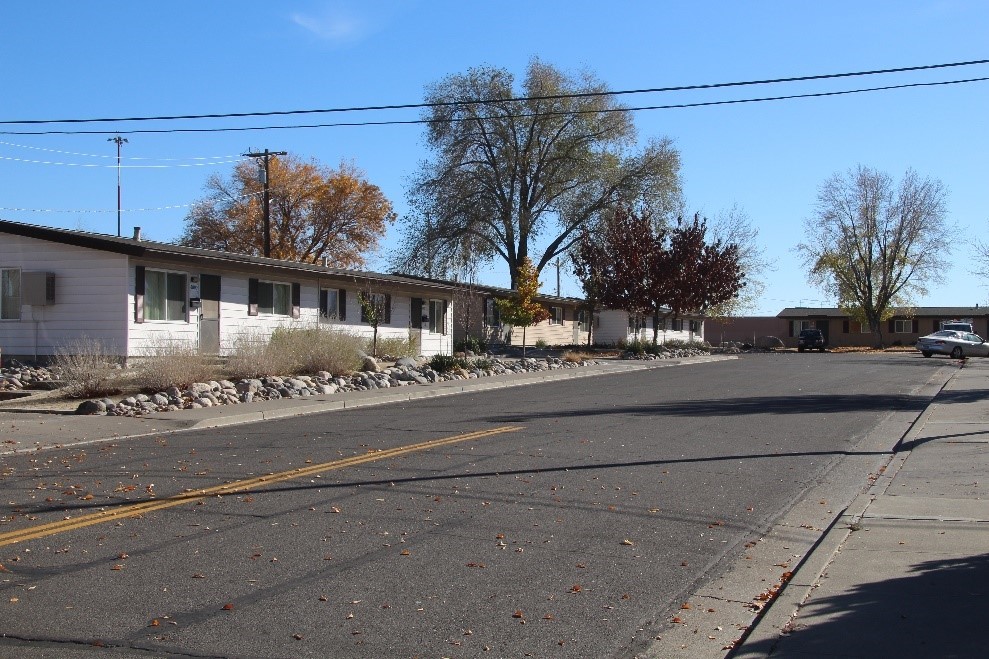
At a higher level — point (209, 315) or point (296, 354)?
point (209, 315)

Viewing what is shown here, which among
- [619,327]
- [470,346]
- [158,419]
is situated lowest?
[158,419]

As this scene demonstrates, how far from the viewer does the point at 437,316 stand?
42938 mm

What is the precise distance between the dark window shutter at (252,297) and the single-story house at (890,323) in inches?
2641

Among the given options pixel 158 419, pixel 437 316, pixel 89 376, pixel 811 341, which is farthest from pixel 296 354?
pixel 811 341

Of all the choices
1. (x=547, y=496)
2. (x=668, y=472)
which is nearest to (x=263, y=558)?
(x=547, y=496)

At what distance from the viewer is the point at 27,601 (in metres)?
6.15

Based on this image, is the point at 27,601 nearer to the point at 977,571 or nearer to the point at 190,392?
the point at 977,571

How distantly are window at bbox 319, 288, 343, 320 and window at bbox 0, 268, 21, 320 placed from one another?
9.60 m

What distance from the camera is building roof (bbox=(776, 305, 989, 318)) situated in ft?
283

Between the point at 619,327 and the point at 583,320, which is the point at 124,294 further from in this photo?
the point at 619,327

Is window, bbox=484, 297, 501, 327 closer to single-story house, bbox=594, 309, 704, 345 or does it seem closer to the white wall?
single-story house, bbox=594, 309, 704, 345

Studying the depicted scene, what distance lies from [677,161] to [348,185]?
21136 mm

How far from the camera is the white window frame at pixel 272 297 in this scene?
3034 cm

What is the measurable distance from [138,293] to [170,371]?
20.2 feet
